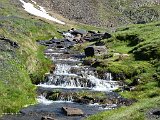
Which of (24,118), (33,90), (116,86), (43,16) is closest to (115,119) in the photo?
(24,118)

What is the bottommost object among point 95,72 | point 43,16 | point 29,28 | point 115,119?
point 115,119

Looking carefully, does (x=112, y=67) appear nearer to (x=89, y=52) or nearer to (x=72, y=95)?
(x=89, y=52)

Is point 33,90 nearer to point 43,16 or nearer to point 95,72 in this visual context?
point 95,72

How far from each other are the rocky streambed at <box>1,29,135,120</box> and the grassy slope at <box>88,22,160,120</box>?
2.77m

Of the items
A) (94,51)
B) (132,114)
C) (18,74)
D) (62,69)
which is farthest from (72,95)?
(94,51)

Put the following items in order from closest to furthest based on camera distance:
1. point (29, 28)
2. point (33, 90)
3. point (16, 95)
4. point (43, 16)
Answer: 1. point (16, 95)
2. point (33, 90)
3. point (29, 28)
4. point (43, 16)

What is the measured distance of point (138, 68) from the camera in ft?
245

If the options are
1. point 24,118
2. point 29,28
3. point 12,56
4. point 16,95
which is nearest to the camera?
point 24,118

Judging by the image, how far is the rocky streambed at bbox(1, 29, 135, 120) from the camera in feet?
167

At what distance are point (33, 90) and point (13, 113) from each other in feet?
34.0

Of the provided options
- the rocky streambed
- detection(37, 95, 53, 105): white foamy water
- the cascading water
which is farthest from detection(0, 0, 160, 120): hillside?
the cascading water

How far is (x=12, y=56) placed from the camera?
64.9 meters

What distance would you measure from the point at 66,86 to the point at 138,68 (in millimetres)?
14575

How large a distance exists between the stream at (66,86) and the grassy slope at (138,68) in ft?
10.5
